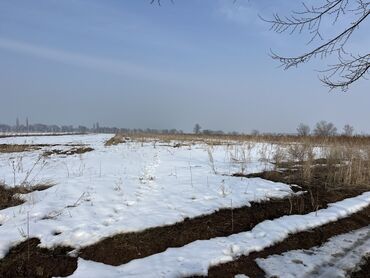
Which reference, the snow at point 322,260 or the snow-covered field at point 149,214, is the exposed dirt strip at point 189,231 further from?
the snow at point 322,260

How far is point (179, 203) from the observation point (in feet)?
20.6

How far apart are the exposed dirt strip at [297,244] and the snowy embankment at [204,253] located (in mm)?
87

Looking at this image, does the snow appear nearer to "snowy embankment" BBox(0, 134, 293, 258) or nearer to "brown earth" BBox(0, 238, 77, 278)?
"snowy embankment" BBox(0, 134, 293, 258)

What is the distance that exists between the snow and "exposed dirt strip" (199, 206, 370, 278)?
0.35 feet

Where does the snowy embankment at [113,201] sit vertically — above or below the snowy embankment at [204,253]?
above

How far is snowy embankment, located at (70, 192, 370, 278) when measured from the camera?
3.87 m

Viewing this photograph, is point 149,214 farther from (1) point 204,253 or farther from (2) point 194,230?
(1) point 204,253

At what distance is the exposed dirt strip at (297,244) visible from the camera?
401 cm

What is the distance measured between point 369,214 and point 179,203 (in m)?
3.58

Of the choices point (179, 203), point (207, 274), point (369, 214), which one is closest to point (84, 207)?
point (179, 203)

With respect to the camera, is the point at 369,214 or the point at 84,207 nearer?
the point at 84,207

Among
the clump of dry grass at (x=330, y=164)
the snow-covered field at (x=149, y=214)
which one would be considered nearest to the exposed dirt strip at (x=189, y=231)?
the snow-covered field at (x=149, y=214)

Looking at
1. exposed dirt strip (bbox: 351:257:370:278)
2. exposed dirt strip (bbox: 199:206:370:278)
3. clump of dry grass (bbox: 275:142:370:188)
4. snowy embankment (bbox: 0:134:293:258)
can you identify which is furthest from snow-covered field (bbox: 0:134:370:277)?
clump of dry grass (bbox: 275:142:370:188)

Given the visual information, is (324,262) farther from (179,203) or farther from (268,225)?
(179,203)
